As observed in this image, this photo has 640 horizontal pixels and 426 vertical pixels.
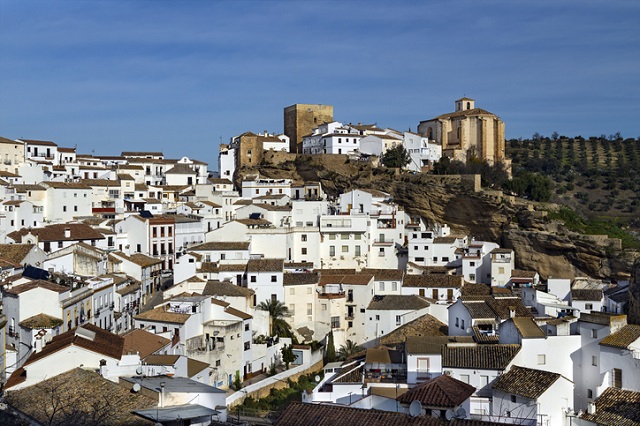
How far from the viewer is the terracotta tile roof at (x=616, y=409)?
1916 cm

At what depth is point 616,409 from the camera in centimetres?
1991

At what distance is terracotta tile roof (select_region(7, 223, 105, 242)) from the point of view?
39562 mm

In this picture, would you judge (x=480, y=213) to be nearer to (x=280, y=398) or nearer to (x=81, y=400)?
(x=280, y=398)

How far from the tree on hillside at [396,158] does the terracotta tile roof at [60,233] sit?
80.6ft

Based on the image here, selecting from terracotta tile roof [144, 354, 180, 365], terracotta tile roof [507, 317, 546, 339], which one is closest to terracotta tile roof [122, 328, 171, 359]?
terracotta tile roof [144, 354, 180, 365]

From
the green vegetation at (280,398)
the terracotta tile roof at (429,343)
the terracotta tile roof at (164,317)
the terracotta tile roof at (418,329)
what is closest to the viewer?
the terracotta tile roof at (429,343)

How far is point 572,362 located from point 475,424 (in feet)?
33.4

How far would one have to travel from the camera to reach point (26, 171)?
2158 inches

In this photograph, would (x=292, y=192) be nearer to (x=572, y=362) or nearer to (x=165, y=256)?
(x=165, y=256)

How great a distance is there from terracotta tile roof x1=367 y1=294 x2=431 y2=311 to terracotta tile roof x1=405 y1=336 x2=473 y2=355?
7.05 m

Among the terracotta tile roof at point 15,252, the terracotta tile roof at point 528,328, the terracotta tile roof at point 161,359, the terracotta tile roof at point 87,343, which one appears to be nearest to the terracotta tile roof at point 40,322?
the terracotta tile roof at point 87,343

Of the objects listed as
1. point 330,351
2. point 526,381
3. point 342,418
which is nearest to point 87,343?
point 342,418

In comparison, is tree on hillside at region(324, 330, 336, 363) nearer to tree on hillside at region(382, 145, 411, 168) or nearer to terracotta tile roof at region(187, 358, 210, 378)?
terracotta tile roof at region(187, 358, 210, 378)

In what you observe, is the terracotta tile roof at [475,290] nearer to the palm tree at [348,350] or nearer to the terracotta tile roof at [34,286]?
the palm tree at [348,350]
